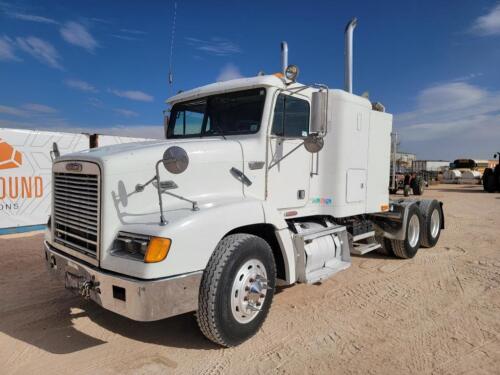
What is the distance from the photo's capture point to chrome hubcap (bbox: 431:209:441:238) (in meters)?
7.78

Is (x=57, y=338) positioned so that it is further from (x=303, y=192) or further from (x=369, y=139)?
(x=369, y=139)

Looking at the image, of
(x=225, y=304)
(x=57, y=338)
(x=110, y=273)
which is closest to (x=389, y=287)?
(x=225, y=304)

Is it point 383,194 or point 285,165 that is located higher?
point 285,165

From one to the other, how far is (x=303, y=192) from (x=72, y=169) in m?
2.69

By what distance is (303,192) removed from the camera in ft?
15.2

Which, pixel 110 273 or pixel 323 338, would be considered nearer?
pixel 110 273

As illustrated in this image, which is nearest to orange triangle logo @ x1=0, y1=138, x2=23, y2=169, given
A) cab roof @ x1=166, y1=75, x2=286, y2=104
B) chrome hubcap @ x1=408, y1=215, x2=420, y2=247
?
cab roof @ x1=166, y1=75, x2=286, y2=104

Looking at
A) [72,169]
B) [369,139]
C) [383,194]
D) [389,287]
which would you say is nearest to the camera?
[72,169]

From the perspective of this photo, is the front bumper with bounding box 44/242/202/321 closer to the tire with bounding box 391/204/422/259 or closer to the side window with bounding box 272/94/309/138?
the side window with bounding box 272/94/309/138

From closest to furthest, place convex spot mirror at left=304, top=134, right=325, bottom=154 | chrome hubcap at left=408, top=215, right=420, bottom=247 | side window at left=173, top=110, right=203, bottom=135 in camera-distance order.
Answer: convex spot mirror at left=304, top=134, right=325, bottom=154 → side window at left=173, top=110, right=203, bottom=135 → chrome hubcap at left=408, top=215, right=420, bottom=247

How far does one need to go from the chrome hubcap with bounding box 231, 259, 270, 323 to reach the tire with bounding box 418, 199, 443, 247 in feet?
17.0

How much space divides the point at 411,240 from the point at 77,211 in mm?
6012

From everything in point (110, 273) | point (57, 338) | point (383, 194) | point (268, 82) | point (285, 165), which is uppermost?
point (268, 82)

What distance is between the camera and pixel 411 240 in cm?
696
